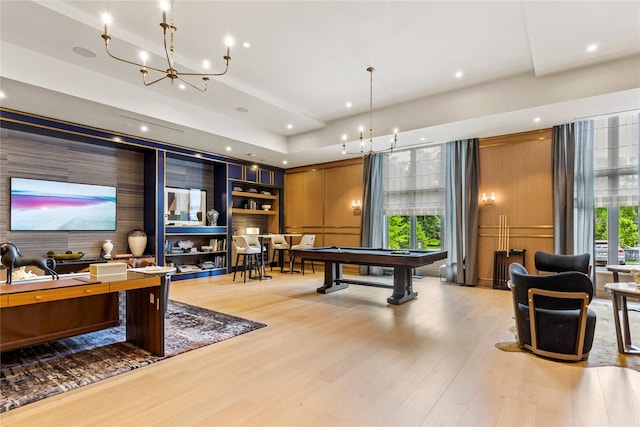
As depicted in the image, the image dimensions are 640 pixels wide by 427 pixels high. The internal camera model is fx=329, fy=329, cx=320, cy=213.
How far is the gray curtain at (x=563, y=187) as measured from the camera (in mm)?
5793

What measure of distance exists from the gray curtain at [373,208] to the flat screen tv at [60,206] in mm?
5569

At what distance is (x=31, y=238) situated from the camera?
5.65 m

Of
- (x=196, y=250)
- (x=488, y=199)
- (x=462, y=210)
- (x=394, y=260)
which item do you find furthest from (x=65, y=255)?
(x=488, y=199)

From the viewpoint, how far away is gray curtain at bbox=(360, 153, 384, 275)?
809 centimetres

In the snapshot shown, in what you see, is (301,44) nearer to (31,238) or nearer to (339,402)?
(339,402)

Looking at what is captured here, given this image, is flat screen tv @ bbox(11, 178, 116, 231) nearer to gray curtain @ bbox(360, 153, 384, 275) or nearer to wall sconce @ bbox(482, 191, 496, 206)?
gray curtain @ bbox(360, 153, 384, 275)

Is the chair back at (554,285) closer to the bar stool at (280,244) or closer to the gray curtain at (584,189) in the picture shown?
the gray curtain at (584,189)

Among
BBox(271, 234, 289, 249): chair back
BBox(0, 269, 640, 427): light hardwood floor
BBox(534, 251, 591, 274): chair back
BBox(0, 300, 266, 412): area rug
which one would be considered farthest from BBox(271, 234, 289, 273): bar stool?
BBox(534, 251, 591, 274): chair back

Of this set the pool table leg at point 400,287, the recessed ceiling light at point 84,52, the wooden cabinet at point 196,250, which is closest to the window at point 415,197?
the pool table leg at point 400,287

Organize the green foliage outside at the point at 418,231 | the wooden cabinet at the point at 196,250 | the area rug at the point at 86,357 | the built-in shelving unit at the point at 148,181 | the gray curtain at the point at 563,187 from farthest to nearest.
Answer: the green foliage outside at the point at 418,231, the wooden cabinet at the point at 196,250, the gray curtain at the point at 563,187, the built-in shelving unit at the point at 148,181, the area rug at the point at 86,357

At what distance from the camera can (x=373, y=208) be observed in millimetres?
8180

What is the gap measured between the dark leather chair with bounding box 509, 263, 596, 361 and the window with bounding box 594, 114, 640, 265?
360cm

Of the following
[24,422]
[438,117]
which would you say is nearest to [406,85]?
[438,117]

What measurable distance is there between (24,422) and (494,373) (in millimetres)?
3388
